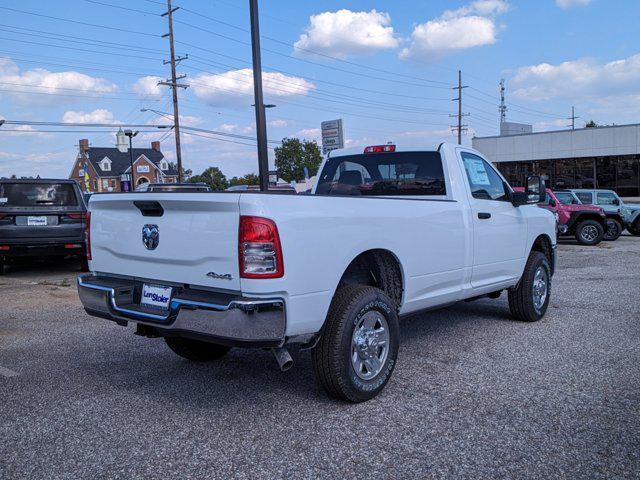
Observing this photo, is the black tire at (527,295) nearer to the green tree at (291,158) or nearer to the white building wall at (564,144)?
the white building wall at (564,144)

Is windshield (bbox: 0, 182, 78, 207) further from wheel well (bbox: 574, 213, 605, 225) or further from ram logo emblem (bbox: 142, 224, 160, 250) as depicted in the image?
wheel well (bbox: 574, 213, 605, 225)

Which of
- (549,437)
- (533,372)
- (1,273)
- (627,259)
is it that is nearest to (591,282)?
(627,259)

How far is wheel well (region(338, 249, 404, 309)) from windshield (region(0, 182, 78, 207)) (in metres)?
8.19

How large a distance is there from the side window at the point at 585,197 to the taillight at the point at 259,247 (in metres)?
16.7

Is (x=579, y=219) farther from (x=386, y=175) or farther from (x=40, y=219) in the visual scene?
(x=40, y=219)

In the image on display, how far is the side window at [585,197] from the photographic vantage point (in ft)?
58.6

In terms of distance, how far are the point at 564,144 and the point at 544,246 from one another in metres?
34.4

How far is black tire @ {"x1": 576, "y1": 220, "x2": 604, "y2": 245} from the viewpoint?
1702 cm

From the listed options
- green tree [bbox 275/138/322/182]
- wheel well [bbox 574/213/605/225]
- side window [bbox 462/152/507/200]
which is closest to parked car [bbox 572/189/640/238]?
wheel well [bbox 574/213/605/225]

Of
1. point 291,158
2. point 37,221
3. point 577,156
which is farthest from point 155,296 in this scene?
point 291,158

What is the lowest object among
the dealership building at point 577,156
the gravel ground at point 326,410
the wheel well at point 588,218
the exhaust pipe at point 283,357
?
the gravel ground at point 326,410

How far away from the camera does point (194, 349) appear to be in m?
4.92

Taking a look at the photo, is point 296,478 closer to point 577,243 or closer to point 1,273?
point 1,273

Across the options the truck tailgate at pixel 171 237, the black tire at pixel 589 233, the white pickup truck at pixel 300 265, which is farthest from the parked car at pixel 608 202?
the truck tailgate at pixel 171 237
